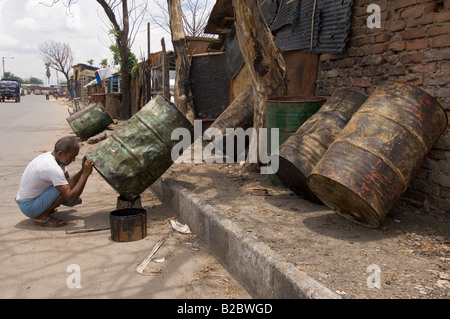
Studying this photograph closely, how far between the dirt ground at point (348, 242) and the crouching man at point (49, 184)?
4.87 feet

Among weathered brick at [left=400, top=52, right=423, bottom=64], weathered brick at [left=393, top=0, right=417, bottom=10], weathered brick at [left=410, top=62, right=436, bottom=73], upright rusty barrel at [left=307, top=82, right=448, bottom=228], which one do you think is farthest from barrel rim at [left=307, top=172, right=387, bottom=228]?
weathered brick at [left=393, top=0, right=417, bottom=10]

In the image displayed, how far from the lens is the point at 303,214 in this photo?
12.5 feet

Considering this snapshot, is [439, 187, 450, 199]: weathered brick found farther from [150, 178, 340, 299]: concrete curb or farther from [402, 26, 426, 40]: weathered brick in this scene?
[150, 178, 340, 299]: concrete curb

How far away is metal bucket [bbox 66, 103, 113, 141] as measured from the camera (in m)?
9.95

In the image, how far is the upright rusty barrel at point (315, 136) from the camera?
3.89 m

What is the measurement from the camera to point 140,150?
4359 millimetres

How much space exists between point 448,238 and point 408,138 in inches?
35.7

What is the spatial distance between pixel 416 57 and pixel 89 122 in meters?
8.51

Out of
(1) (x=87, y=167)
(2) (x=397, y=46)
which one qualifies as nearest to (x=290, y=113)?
(2) (x=397, y=46)

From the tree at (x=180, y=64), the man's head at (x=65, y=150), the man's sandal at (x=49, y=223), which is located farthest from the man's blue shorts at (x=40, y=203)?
the tree at (x=180, y=64)

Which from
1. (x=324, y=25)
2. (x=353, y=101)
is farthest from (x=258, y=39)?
(x=353, y=101)

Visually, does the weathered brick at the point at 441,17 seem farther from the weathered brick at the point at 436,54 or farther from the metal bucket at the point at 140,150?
the metal bucket at the point at 140,150

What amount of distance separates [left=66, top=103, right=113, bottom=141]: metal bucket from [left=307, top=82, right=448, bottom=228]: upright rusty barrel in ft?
26.5
